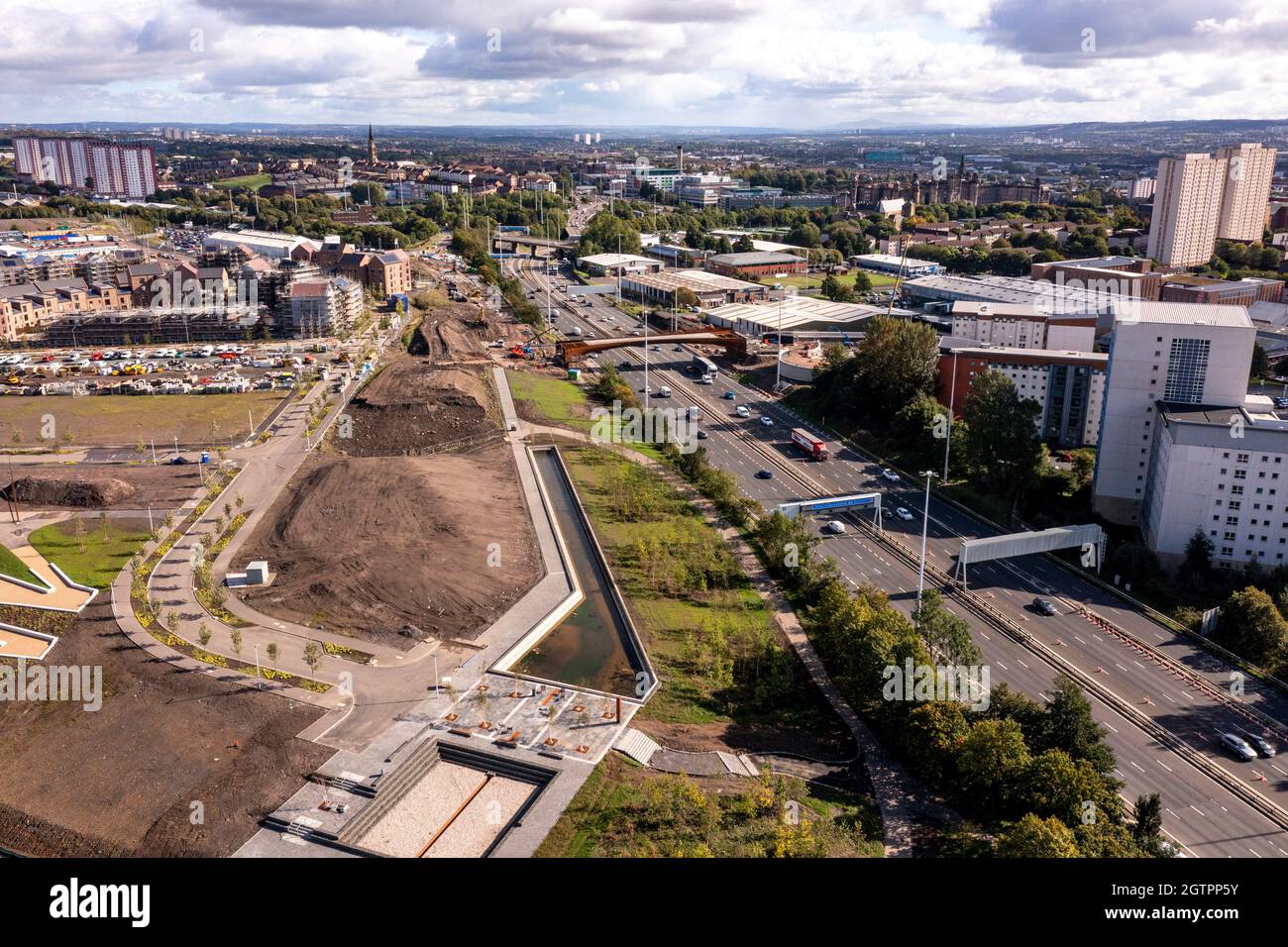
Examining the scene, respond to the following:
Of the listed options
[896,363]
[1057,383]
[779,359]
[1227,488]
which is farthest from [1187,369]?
[779,359]

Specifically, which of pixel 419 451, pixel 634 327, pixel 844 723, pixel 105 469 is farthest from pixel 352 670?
pixel 634 327

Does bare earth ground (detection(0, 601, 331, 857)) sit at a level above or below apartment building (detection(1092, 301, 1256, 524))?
below

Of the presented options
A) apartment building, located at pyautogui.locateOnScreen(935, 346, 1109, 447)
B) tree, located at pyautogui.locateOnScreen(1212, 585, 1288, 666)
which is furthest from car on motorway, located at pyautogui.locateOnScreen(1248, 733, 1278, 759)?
apartment building, located at pyautogui.locateOnScreen(935, 346, 1109, 447)

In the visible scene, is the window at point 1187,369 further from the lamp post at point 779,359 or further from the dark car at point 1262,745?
the lamp post at point 779,359

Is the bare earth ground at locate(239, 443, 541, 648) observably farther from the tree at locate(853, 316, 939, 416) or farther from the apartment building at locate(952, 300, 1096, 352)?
the apartment building at locate(952, 300, 1096, 352)

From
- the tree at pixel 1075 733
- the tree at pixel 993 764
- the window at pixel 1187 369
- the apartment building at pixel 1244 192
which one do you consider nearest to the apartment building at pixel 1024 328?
the window at pixel 1187 369

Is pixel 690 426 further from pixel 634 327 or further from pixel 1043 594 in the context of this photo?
pixel 634 327

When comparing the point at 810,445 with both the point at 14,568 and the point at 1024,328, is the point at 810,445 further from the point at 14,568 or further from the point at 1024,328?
the point at 14,568
